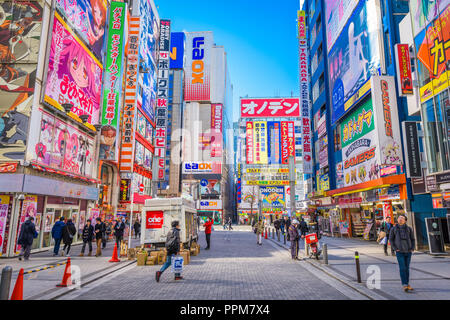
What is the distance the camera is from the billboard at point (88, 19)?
19.2 m

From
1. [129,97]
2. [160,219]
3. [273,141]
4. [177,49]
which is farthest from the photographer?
[177,49]

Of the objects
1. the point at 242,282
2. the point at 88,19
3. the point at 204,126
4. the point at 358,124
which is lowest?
the point at 242,282

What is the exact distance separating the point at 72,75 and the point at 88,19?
5365 mm

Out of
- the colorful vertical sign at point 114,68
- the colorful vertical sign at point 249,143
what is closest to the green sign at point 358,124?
the colorful vertical sign at point 114,68

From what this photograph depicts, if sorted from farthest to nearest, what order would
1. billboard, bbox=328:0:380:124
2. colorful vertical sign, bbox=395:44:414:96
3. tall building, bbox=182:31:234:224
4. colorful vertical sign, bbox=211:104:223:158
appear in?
colorful vertical sign, bbox=211:104:223:158
tall building, bbox=182:31:234:224
billboard, bbox=328:0:380:124
colorful vertical sign, bbox=395:44:414:96

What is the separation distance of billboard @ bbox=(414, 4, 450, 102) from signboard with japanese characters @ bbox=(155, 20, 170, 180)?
29375 millimetres

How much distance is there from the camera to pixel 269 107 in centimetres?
7281

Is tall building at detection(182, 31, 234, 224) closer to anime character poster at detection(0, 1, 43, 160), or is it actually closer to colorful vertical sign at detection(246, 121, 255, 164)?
colorful vertical sign at detection(246, 121, 255, 164)

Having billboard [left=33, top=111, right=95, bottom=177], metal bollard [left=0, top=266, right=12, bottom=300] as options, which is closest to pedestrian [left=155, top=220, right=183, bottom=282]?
metal bollard [left=0, top=266, right=12, bottom=300]

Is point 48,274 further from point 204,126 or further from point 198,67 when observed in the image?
point 198,67

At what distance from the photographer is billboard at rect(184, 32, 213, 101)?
90.2m

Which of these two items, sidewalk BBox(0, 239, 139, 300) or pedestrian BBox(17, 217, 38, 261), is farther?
pedestrian BBox(17, 217, 38, 261)

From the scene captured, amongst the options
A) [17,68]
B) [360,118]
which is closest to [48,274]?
[17,68]

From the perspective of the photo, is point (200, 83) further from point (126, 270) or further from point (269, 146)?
point (126, 270)
